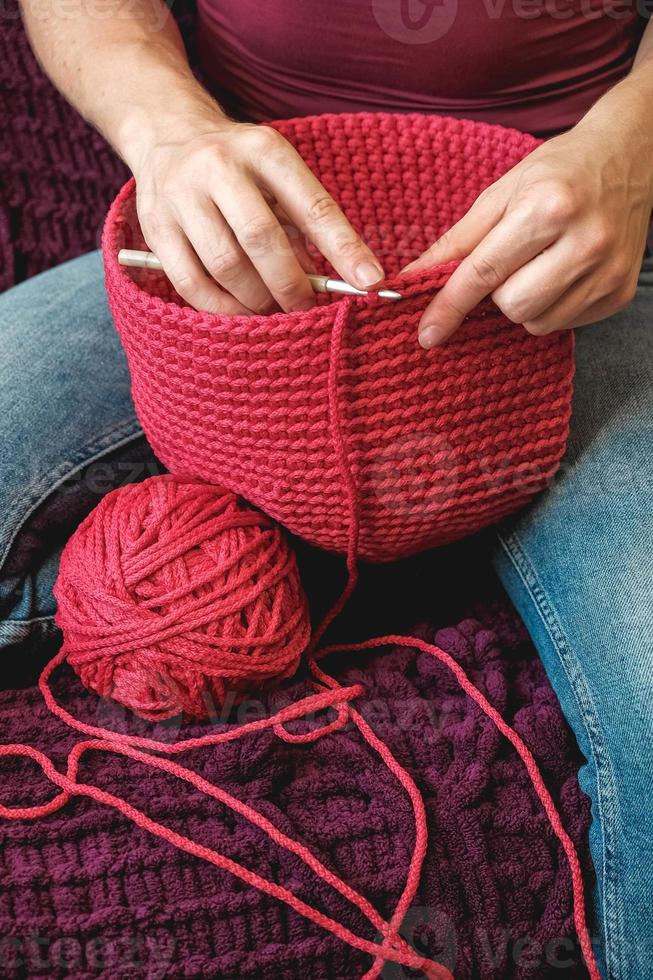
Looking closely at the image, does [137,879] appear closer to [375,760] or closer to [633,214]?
[375,760]

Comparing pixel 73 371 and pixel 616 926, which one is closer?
pixel 616 926


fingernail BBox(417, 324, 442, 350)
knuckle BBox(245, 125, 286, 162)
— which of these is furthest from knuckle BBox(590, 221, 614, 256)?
knuckle BBox(245, 125, 286, 162)

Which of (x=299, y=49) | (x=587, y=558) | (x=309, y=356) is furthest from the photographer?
(x=299, y=49)

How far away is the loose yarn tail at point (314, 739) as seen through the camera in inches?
24.4

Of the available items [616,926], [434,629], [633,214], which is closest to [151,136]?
[633,214]

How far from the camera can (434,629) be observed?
828 millimetres

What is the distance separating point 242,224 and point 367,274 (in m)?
0.09

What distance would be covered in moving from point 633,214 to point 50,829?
62 centimetres

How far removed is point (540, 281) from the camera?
0.61m

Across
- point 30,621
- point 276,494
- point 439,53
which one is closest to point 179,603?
point 276,494

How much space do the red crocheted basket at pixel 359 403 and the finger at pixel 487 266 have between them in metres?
0.02

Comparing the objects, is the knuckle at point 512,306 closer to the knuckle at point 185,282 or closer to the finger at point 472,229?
the finger at point 472,229

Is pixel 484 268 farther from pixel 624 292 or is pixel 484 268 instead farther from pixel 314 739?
pixel 314 739

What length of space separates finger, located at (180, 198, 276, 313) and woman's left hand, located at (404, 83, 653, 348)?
13 centimetres
